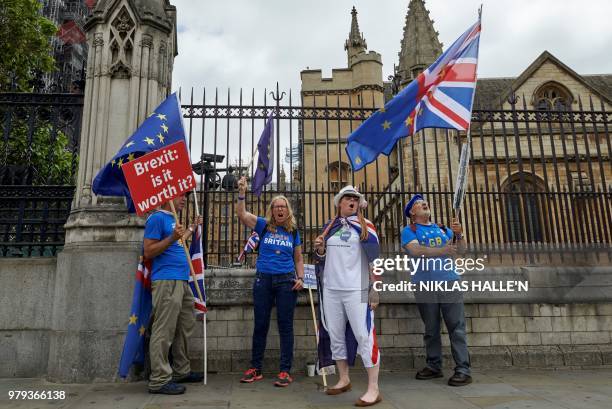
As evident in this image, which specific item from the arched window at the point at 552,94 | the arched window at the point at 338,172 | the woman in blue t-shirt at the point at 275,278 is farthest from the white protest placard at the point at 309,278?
the arched window at the point at 552,94

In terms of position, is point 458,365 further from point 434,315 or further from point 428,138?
point 428,138

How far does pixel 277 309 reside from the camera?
4.67 m

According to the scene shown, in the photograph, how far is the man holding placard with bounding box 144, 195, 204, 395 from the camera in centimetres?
421

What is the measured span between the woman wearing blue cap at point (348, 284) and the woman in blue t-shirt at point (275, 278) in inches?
22.5

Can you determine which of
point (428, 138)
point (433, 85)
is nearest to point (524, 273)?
point (433, 85)

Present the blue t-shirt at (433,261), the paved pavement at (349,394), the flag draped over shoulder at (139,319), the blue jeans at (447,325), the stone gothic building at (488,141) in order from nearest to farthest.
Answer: the paved pavement at (349,394) → the flag draped over shoulder at (139,319) → the blue jeans at (447,325) → the blue t-shirt at (433,261) → the stone gothic building at (488,141)

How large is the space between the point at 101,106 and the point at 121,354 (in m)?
3.37

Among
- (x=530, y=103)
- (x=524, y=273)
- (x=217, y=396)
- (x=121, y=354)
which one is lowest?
(x=217, y=396)

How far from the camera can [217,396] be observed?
4102 millimetres

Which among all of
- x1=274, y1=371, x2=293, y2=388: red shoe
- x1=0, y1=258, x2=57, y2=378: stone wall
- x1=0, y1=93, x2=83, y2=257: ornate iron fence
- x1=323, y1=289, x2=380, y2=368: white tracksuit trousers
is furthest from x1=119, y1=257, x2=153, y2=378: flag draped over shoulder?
x1=323, y1=289, x2=380, y2=368: white tracksuit trousers

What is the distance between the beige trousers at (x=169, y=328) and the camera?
13.8 feet

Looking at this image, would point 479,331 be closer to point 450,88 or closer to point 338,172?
point 450,88

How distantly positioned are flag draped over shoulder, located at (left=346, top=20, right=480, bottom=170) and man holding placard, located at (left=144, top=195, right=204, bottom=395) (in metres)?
2.31

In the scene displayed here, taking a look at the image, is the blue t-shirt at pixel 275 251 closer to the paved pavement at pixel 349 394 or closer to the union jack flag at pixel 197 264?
the union jack flag at pixel 197 264
